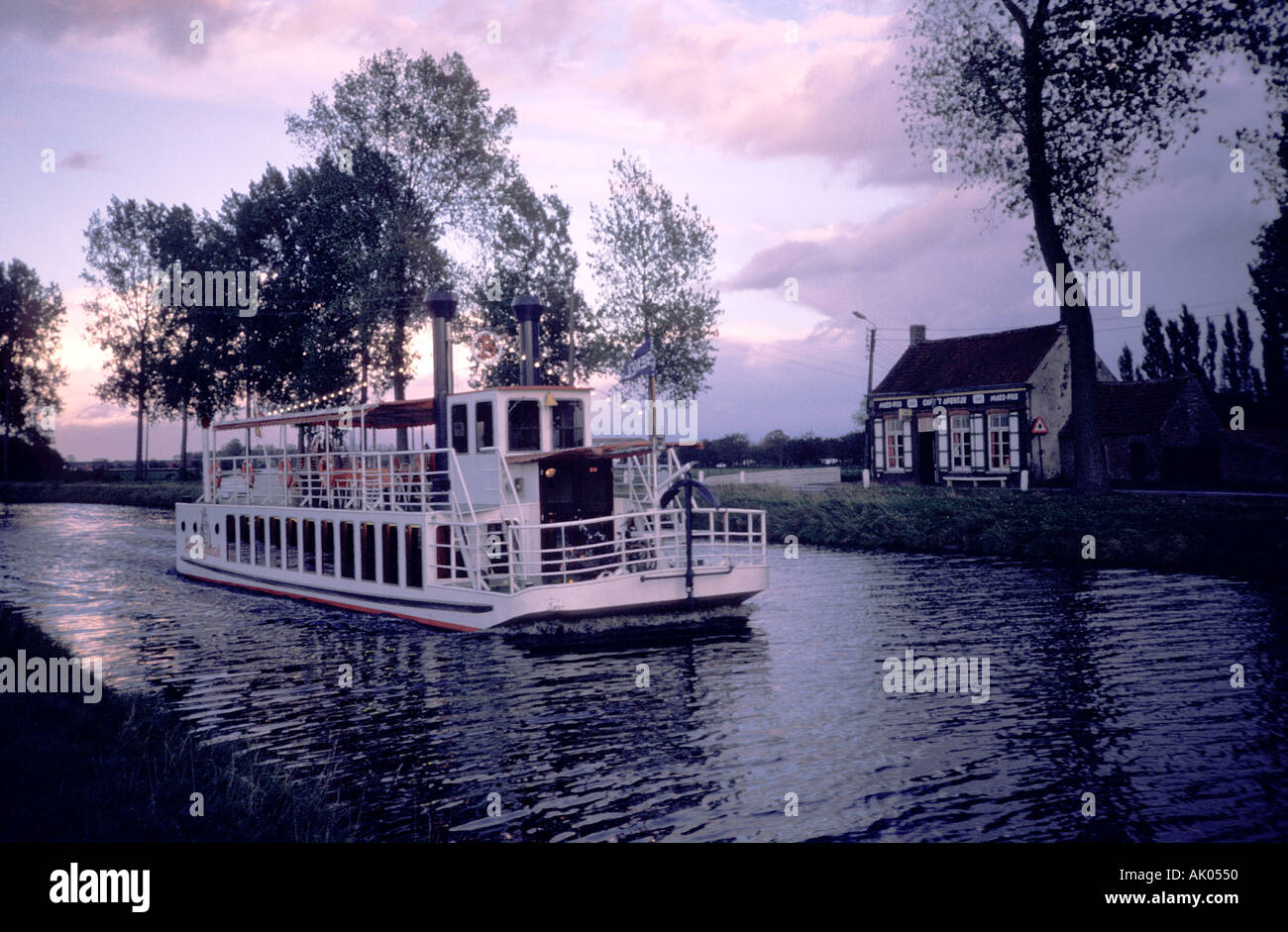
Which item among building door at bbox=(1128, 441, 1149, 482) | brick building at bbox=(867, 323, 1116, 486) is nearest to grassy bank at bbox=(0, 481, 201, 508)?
brick building at bbox=(867, 323, 1116, 486)

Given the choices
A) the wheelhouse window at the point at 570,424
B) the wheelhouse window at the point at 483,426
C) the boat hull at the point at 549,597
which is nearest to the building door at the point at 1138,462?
the boat hull at the point at 549,597

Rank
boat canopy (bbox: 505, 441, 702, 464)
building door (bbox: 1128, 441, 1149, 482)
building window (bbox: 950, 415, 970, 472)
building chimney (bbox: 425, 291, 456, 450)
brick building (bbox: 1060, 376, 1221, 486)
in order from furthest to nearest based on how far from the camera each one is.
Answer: building window (bbox: 950, 415, 970, 472)
building door (bbox: 1128, 441, 1149, 482)
brick building (bbox: 1060, 376, 1221, 486)
building chimney (bbox: 425, 291, 456, 450)
boat canopy (bbox: 505, 441, 702, 464)

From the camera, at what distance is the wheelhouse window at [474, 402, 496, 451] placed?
21000 mm

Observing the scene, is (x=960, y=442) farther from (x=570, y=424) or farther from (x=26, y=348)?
(x=26, y=348)

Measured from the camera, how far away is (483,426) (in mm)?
21125

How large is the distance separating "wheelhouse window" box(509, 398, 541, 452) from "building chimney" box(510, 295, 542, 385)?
2147mm

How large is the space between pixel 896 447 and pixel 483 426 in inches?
1576

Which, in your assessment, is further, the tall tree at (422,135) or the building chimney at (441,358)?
the tall tree at (422,135)

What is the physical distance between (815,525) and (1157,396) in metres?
24.3

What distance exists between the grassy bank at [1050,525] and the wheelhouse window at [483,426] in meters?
17.7

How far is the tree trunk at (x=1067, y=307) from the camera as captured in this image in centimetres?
3216

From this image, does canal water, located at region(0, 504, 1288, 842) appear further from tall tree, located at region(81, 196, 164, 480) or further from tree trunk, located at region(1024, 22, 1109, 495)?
tall tree, located at region(81, 196, 164, 480)

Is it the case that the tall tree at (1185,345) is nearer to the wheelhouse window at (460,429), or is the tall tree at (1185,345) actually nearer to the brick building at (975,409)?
the brick building at (975,409)

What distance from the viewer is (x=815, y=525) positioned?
1443 inches
